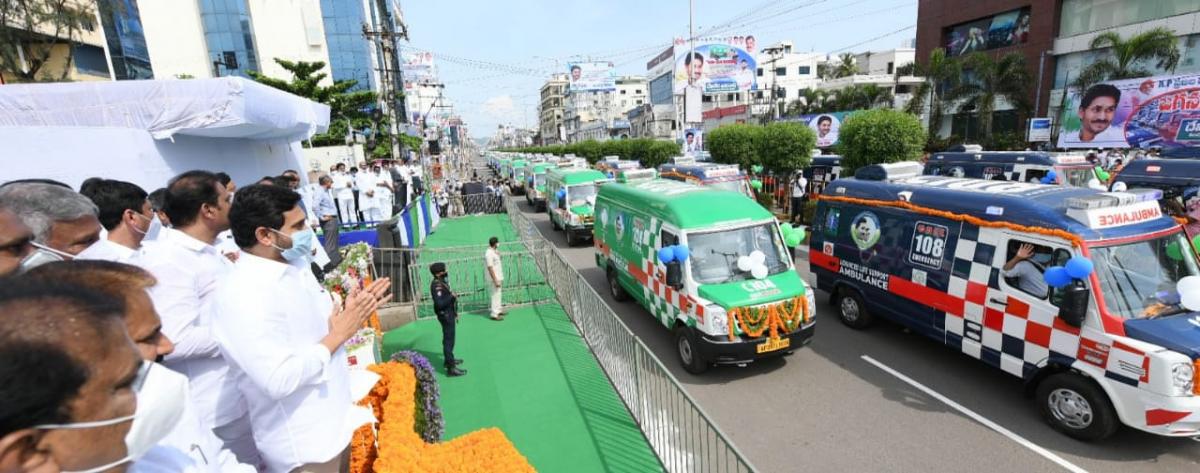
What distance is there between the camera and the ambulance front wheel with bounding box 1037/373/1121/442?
15.2 feet

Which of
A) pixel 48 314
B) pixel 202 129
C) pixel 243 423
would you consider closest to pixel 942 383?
pixel 243 423

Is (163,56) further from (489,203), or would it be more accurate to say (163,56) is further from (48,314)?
(48,314)

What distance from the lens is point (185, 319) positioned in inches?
106

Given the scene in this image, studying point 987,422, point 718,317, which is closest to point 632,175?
point 718,317

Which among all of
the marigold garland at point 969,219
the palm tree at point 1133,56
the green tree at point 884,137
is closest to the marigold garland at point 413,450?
the marigold garland at point 969,219

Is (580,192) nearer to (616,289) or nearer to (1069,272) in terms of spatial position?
(616,289)

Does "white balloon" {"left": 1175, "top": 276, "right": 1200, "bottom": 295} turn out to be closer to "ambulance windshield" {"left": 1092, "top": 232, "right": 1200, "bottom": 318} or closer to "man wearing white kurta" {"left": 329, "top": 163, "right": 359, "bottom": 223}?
"ambulance windshield" {"left": 1092, "top": 232, "right": 1200, "bottom": 318}

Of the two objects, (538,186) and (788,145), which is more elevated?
(788,145)

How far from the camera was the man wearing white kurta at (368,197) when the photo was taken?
1286cm

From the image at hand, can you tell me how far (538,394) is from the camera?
235 inches

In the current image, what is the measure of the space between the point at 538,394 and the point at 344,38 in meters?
48.1

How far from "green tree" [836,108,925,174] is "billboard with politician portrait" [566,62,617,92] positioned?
4855 cm

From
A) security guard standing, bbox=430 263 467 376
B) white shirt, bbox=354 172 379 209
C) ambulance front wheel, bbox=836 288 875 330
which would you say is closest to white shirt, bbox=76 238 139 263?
security guard standing, bbox=430 263 467 376

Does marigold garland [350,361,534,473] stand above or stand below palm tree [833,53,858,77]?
below
